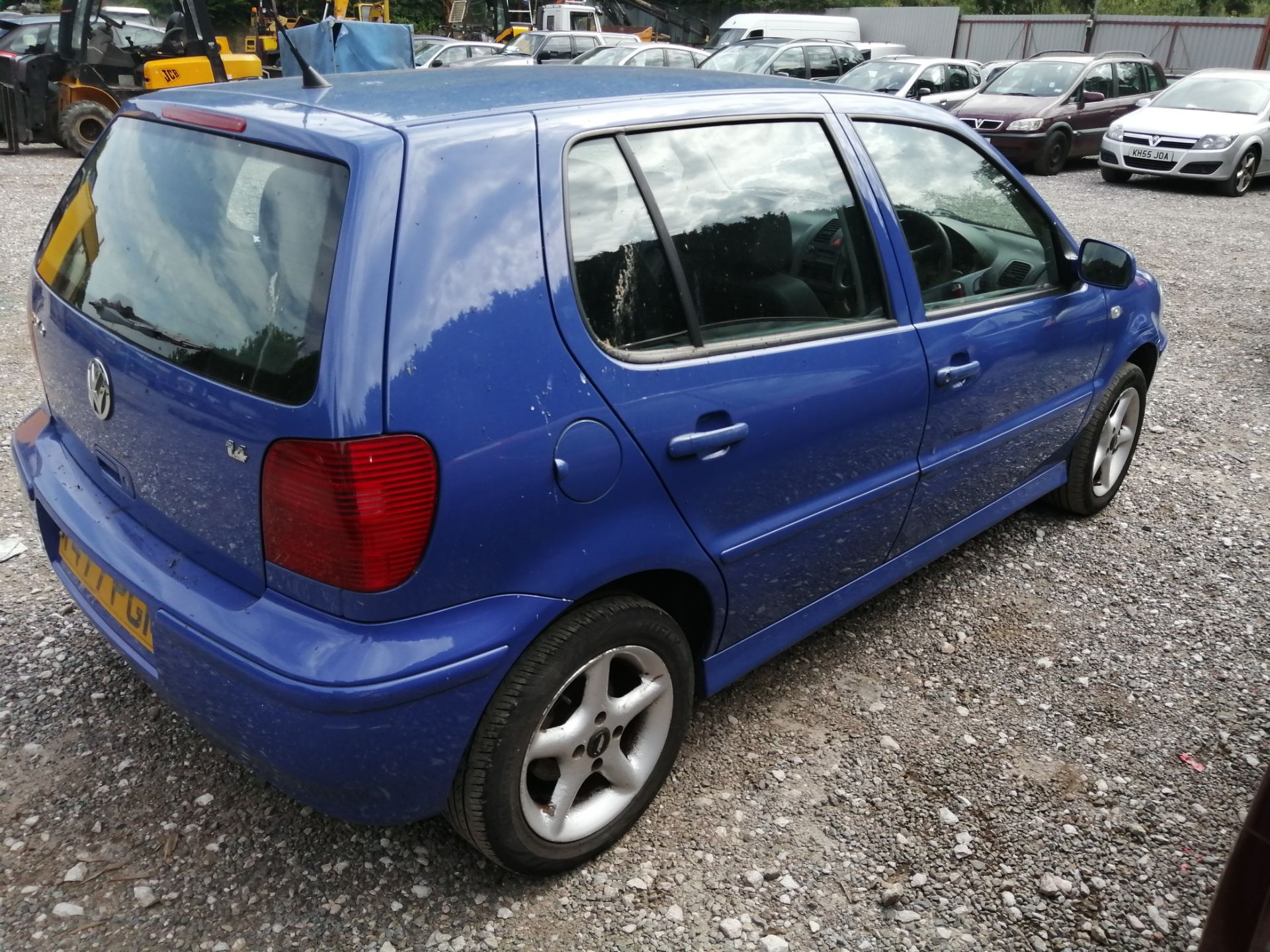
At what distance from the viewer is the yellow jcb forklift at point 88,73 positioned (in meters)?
13.3

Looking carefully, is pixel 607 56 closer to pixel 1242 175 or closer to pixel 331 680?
pixel 1242 175

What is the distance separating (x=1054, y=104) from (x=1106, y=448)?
1225 cm

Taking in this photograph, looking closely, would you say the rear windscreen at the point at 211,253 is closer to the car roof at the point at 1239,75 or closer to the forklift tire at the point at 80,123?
the forklift tire at the point at 80,123

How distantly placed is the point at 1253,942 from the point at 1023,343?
203 cm

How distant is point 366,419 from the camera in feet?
6.01

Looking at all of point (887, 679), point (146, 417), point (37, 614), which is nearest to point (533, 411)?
point (146, 417)

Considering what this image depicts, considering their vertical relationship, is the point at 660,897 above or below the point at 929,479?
below

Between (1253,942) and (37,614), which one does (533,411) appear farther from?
(37,614)

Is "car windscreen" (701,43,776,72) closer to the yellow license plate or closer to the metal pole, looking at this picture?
the metal pole

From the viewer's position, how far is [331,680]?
1.87m

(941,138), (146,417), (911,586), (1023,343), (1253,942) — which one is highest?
(941,138)

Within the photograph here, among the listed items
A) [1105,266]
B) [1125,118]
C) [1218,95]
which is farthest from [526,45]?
[1105,266]

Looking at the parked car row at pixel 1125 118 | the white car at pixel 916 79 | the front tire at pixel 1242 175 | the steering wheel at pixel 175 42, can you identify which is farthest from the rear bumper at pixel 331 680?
the white car at pixel 916 79

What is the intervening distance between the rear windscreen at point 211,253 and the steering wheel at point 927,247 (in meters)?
1.71
